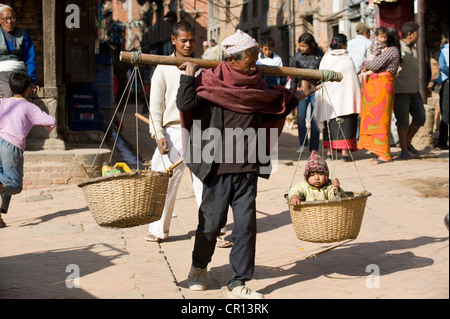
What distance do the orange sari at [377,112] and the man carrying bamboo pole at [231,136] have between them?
19.6 ft

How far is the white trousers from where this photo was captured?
6.49 meters

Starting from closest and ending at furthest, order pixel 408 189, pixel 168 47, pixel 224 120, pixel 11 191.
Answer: pixel 224 120 → pixel 11 191 → pixel 408 189 → pixel 168 47

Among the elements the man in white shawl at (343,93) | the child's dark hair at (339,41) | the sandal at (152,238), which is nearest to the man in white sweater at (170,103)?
the sandal at (152,238)

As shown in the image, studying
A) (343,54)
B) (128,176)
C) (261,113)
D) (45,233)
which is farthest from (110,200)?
(343,54)

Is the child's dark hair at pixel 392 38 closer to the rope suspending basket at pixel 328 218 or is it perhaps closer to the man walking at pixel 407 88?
the man walking at pixel 407 88

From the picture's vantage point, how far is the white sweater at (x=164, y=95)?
6391 millimetres

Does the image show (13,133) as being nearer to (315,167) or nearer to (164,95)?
(164,95)

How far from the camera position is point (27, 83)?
25.0 feet

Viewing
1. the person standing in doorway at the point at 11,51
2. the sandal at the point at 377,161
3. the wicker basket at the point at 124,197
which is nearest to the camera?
the wicker basket at the point at 124,197

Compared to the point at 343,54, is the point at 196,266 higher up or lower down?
lower down

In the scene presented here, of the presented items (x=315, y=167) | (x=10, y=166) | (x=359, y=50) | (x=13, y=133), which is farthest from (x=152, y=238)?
(x=359, y=50)

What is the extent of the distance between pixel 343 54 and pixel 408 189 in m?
2.72

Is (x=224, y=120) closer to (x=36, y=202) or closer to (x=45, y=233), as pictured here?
(x=45, y=233)

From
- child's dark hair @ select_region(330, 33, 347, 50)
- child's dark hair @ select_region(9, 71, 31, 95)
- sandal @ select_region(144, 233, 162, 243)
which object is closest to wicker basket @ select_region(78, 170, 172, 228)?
sandal @ select_region(144, 233, 162, 243)
